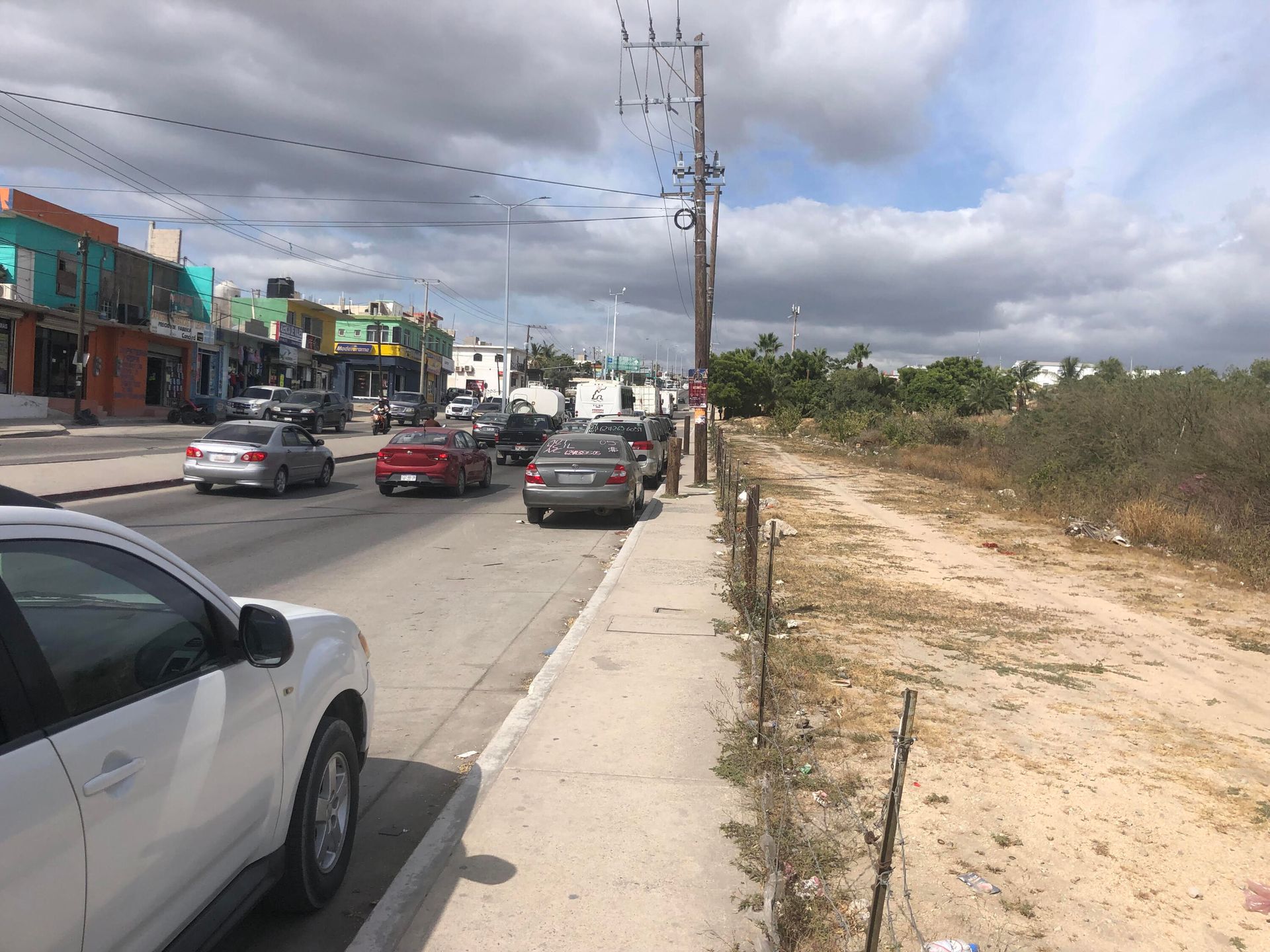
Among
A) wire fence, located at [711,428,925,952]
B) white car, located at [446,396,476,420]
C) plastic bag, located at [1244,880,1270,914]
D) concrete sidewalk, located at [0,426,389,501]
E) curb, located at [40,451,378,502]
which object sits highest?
white car, located at [446,396,476,420]

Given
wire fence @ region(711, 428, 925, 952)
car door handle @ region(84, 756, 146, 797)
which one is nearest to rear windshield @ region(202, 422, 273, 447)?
wire fence @ region(711, 428, 925, 952)

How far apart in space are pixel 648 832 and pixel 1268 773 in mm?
3953

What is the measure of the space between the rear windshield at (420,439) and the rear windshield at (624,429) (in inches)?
205

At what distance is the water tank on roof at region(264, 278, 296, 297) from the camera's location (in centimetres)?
6562

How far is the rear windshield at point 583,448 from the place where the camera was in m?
Answer: 16.3

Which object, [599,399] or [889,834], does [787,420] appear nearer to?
[599,399]

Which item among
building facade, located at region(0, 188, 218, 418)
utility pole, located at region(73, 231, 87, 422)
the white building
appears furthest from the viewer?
A: the white building

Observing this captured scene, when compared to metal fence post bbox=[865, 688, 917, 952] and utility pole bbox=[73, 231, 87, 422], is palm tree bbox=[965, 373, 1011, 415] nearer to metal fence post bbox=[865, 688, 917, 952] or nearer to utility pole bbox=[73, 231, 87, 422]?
utility pole bbox=[73, 231, 87, 422]

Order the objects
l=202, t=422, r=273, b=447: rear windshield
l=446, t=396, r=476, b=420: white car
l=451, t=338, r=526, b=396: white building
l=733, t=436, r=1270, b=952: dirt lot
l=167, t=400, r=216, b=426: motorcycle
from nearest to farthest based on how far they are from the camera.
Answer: l=733, t=436, r=1270, b=952: dirt lot
l=202, t=422, r=273, b=447: rear windshield
l=167, t=400, r=216, b=426: motorcycle
l=446, t=396, r=476, b=420: white car
l=451, t=338, r=526, b=396: white building

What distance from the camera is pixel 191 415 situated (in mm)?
41562

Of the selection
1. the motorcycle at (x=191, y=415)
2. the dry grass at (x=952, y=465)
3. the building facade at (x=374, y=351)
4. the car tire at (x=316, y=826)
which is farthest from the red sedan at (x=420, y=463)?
the building facade at (x=374, y=351)

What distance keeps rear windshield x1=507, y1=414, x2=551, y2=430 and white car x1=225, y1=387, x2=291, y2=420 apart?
43.4 ft

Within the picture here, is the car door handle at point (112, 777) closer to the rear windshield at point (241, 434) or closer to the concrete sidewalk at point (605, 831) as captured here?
the concrete sidewalk at point (605, 831)

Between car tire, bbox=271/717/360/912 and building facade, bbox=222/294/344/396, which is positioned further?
building facade, bbox=222/294/344/396
